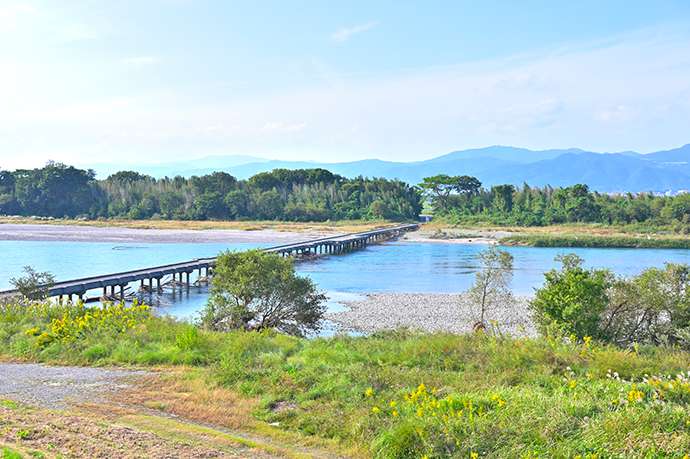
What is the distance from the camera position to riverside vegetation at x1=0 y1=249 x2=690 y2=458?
6.68 meters

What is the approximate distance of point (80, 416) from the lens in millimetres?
7855

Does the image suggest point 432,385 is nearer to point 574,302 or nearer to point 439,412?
point 439,412

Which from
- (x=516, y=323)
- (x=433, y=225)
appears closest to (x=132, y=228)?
(x=433, y=225)

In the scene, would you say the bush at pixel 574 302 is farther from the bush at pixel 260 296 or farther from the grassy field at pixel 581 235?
the grassy field at pixel 581 235

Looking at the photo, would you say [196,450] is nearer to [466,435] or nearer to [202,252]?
[466,435]

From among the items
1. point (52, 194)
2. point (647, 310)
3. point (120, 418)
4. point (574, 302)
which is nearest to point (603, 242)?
point (647, 310)

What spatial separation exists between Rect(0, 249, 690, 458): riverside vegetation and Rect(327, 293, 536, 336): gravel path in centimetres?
855

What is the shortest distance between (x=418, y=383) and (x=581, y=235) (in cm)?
7414

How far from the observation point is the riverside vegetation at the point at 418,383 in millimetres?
6684

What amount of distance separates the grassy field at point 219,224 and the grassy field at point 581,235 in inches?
438

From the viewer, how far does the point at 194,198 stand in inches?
4139

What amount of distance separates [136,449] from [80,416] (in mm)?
1530

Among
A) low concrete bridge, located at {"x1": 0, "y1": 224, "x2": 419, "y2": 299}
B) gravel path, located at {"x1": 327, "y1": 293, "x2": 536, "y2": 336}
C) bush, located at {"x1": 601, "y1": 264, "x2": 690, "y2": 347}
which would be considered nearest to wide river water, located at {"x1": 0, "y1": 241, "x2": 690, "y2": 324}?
low concrete bridge, located at {"x1": 0, "y1": 224, "x2": 419, "y2": 299}

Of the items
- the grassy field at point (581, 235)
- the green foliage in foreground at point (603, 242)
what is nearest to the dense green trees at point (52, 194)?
the grassy field at point (581, 235)
